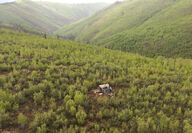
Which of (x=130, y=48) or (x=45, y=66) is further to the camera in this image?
(x=130, y=48)

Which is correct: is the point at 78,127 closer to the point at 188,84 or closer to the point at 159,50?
the point at 188,84

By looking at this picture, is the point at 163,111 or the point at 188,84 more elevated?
the point at 188,84

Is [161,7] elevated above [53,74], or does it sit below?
above

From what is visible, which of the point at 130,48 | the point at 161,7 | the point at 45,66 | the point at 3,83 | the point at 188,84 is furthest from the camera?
the point at 161,7

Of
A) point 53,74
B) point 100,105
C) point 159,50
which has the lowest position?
point 100,105

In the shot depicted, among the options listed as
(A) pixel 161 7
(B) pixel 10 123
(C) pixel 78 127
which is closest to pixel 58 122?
(C) pixel 78 127

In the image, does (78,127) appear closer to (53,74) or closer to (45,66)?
(53,74)

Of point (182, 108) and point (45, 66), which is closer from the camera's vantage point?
point (182, 108)

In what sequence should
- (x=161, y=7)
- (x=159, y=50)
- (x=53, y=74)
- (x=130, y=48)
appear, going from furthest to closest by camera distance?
(x=161, y=7) < (x=130, y=48) < (x=159, y=50) < (x=53, y=74)

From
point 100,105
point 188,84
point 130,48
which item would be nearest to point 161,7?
point 130,48
